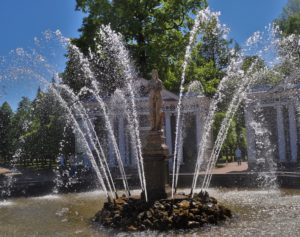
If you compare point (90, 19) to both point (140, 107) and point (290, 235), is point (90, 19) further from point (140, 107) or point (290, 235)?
point (290, 235)

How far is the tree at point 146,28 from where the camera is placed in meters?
28.1

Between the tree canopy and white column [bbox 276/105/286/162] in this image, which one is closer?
white column [bbox 276/105/286/162]

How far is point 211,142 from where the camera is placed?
31.3m

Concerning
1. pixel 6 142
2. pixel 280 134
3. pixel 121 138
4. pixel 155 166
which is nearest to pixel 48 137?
pixel 121 138

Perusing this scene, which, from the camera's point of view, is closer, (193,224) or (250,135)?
(193,224)

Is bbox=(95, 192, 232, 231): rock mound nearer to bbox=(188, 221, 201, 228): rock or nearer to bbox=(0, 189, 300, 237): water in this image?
bbox=(188, 221, 201, 228): rock

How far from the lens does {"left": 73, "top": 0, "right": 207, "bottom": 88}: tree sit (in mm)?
28125

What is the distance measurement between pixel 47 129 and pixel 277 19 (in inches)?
1079

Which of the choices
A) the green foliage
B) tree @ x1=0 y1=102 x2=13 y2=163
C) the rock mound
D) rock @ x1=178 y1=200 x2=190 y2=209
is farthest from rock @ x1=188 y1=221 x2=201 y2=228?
tree @ x1=0 y1=102 x2=13 y2=163

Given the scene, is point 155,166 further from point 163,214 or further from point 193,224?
point 193,224

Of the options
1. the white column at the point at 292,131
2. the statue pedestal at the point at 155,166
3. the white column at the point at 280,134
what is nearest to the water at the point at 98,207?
the statue pedestal at the point at 155,166

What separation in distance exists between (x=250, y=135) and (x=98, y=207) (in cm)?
1525

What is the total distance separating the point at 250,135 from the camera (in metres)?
26.0

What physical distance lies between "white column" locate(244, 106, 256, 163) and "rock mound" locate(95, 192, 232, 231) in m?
15.3
